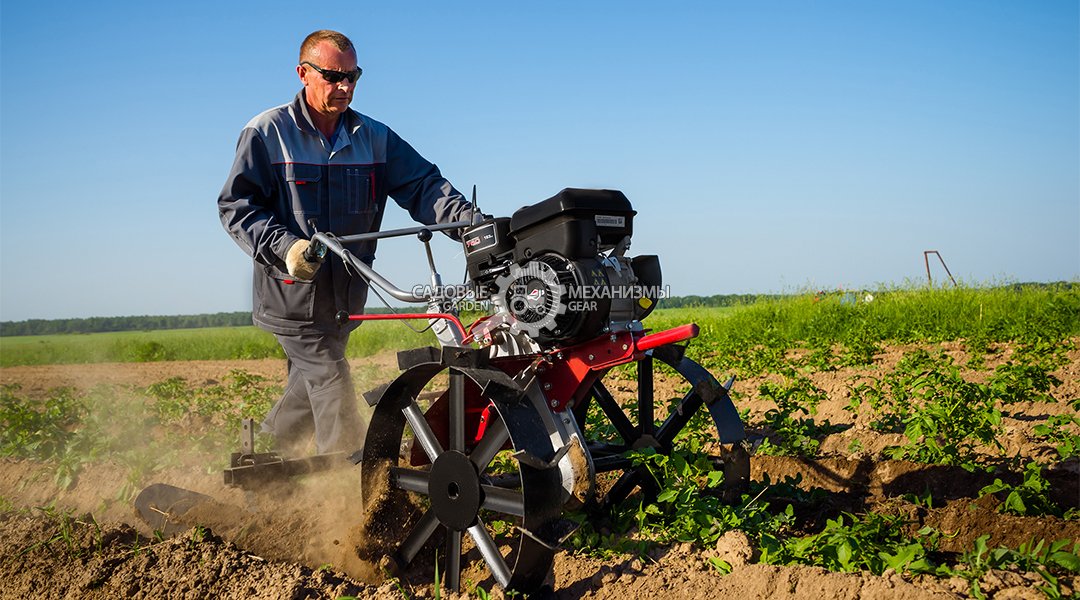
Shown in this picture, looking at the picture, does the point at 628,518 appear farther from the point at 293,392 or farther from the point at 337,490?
the point at 293,392

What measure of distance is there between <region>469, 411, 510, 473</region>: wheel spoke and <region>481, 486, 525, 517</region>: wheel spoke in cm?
11

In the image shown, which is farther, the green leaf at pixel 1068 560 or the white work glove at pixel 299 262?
the white work glove at pixel 299 262

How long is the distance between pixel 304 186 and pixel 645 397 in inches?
78.2

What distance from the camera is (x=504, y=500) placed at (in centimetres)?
316

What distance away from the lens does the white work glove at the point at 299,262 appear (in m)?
3.85

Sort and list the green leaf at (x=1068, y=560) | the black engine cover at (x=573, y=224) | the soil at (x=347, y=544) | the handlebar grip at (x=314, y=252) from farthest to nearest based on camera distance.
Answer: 1. the handlebar grip at (x=314, y=252)
2. the black engine cover at (x=573, y=224)
3. the soil at (x=347, y=544)
4. the green leaf at (x=1068, y=560)

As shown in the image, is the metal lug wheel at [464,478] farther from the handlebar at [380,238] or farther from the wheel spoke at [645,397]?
the wheel spoke at [645,397]

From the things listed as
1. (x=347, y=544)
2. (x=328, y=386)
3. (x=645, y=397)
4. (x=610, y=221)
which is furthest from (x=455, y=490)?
(x=328, y=386)

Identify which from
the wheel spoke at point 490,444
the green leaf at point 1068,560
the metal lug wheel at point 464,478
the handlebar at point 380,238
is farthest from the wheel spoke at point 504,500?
the green leaf at point 1068,560

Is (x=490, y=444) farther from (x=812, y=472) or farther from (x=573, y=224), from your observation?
(x=812, y=472)

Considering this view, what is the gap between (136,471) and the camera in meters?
5.09

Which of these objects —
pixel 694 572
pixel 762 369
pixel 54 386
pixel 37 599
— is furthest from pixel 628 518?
pixel 54 386

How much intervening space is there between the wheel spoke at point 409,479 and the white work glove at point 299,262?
3.06 ft

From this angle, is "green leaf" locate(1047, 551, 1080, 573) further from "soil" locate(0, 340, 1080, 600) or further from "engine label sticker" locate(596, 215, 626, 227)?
"engine label sticker" locate(596, 215, 626, 227)
